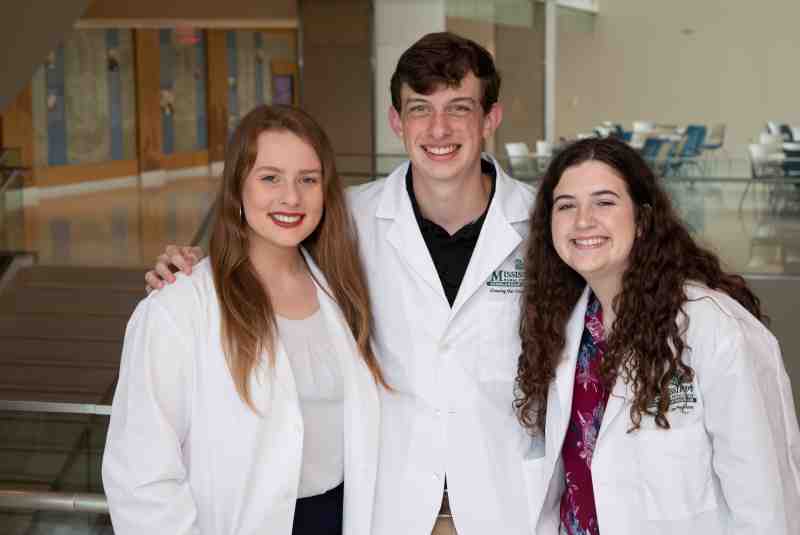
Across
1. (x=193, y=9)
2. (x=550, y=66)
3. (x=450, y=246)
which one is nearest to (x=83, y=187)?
(x=193, y=9)

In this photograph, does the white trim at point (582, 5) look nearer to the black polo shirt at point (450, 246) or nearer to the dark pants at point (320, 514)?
the black polo shirt at point (450, 246)

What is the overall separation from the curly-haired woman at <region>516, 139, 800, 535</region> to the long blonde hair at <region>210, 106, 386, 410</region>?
46 centimetres

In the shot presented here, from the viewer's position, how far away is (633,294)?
2289 mm

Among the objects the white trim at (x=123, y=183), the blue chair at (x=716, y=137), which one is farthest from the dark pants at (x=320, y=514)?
the white trim at (x=123, y=183)

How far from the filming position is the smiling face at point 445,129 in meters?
2.73

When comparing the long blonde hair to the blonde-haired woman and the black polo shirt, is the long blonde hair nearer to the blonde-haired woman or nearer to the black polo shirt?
the blonde-haired woman

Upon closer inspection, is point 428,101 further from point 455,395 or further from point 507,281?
point 455,395

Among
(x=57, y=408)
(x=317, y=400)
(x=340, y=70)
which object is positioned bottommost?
(x=57, y=408)

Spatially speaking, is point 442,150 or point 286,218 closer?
point 286,218

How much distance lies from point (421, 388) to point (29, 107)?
15764 mm

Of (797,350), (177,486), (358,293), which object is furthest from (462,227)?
(797,350)

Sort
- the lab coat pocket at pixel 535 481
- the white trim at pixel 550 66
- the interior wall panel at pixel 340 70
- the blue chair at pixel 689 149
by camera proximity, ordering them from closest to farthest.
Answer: the lab coat pocket at pixel 535 481 → the blue chair at pixel 689 149 → the white trim at pixel 550 66 → the interior wall panel at pixel 340 70

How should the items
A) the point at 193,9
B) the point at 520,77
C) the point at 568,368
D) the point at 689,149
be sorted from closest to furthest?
the point at 568,368 → the point at 689,149 → the point at 520,77 → the point at 193,9

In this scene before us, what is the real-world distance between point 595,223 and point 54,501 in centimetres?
271
